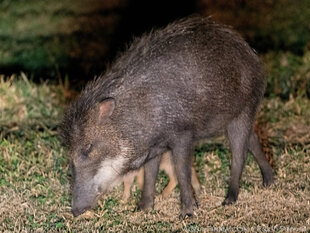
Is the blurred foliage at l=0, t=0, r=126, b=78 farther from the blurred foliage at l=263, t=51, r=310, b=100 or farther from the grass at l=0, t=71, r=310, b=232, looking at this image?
the blurred foliage at l=263, t=51, r=310, b=100

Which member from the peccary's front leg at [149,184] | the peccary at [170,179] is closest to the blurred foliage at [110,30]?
the peccary at [170,179]

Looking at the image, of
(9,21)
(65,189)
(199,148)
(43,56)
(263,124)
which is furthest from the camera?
(9,21)

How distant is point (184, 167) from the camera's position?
589 centimetres

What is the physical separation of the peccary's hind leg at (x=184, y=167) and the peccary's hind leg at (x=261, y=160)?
0.94 metres

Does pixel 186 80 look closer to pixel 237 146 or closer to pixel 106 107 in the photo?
pixel 106 107

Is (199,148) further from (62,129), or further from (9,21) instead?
(9,21)

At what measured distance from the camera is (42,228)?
555cm

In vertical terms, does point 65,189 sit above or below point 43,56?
above

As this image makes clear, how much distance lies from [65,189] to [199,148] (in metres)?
1.76

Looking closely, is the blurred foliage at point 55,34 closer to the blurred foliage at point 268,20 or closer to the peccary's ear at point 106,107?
the blurred foliage at point 268,20

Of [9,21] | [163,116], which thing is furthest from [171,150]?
[9,21]

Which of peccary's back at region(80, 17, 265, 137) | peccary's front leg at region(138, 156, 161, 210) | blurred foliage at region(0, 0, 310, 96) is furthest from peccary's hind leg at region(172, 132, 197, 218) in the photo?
blurred foliage at region(0, 0, 310, 96)

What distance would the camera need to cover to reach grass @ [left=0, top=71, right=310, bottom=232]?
563 cm

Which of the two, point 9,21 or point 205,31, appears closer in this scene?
point 205,31
